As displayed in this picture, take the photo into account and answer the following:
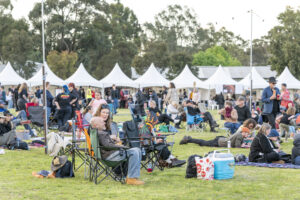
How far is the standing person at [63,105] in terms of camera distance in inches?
574

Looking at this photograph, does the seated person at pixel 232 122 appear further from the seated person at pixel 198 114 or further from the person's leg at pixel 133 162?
the person's leg at pixel 133 162

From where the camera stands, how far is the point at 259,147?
8891 millimetres

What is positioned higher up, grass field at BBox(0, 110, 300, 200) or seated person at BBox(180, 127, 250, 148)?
seated person at BBox(180, 127, 250, 148)

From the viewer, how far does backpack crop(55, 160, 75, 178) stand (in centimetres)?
747

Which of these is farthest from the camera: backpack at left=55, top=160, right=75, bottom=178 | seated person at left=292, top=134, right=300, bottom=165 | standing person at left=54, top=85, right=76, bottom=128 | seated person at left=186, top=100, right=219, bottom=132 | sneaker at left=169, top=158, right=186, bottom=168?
seated person at left=186, top=100, right=219, bottom=132

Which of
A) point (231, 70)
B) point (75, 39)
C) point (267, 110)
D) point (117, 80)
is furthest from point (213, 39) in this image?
point (267, 110)

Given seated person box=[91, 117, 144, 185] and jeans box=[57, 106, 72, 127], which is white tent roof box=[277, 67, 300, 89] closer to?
jeans box=[57, 106, 72, 127]

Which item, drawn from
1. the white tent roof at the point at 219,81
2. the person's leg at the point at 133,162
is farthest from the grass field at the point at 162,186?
the white tent roof at the point at 219,81

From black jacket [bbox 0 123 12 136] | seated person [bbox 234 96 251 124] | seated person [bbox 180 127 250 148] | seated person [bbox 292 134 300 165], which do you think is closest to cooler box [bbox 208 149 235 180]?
seated person [bbox 292 134 300 165]

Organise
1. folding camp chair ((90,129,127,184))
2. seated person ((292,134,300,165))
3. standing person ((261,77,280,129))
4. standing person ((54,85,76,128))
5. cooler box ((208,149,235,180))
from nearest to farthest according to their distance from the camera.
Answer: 1. folding camp chair ((90,129,127,184))
2. cooler box ((208,149,235,180))
3. seated person ((292,134,300,165))
4. standing person ((261,77,280,129))
5. standing person ((54,85,76,128))

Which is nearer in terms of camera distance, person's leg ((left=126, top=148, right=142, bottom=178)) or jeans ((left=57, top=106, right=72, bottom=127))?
person's leg ((left=126, top=148, right=142, bottom=178))

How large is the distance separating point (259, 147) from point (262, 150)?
0.28ft

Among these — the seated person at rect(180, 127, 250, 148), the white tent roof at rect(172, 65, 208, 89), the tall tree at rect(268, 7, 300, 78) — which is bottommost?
the seated person at rect(180, 127, 250, 148)

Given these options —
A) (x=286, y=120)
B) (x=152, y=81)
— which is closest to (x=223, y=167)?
(x=286, y=120)
